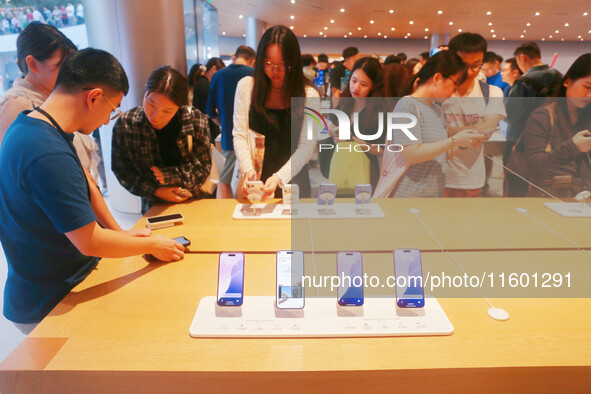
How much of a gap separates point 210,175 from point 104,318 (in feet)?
3.74

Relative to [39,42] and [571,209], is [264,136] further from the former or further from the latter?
[571,209]

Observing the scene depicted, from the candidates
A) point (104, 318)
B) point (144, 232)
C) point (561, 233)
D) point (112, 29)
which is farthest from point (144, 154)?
point (112, 29)

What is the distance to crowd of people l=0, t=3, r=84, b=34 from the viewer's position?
345cm

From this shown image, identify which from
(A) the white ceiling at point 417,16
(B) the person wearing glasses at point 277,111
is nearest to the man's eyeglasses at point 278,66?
(B) the person wearing glasses at point 277,111

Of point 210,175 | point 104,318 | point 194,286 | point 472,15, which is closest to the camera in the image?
point 104,318

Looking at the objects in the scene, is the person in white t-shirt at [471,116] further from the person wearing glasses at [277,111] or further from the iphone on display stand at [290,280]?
the iphone on display stand at [290,280]

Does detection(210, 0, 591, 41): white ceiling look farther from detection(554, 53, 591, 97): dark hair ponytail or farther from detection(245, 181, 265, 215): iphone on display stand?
detection(245, 181, 265, 215): iphone on display stand

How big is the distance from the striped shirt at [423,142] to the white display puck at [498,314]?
77 centimetres

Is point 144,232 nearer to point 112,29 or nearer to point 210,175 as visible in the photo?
point 210,175

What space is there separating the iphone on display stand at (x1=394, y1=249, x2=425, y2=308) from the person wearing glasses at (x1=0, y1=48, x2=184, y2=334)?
76 cm

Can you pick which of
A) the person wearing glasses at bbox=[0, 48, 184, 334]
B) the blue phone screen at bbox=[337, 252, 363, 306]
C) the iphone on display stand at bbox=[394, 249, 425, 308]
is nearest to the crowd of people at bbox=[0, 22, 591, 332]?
the person wearing glasses at bbox=[0, 48, 184, 334]

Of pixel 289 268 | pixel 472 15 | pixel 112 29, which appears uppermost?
pixel 472 15

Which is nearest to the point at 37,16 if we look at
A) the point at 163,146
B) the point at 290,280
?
the point at 163,146

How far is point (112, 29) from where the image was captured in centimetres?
335
